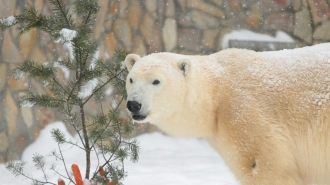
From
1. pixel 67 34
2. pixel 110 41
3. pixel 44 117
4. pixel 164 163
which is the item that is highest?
pixel 110 41

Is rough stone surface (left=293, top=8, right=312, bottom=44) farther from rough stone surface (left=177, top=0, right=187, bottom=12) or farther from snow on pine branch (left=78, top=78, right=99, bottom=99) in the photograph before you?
snow on pine branch (left=78, top=78, right=99, bottom=99)

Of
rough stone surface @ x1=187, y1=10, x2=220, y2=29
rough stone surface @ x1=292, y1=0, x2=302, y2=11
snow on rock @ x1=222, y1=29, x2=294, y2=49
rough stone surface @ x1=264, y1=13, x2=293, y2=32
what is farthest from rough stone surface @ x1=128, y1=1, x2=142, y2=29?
rough stone surface @ x1=292, y1=0, x2=302, y2=11

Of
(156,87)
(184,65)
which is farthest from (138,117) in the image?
(184,65)

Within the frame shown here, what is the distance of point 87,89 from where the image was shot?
3.37 meters

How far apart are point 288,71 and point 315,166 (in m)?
0.61

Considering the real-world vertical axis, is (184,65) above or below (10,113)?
above

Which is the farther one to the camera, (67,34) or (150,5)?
(150,5)

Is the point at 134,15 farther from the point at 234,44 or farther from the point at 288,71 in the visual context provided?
the point at 288,71

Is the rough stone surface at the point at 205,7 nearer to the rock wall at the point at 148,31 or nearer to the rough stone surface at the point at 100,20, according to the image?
the rock wall at the point at 148,31

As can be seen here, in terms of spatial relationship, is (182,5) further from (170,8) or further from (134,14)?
(134,14)

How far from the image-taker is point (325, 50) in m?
3.07

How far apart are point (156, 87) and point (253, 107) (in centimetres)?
61

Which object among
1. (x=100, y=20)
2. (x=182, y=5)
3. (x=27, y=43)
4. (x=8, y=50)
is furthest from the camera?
(x=182, y=5)

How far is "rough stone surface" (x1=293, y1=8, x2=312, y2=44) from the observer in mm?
7484
